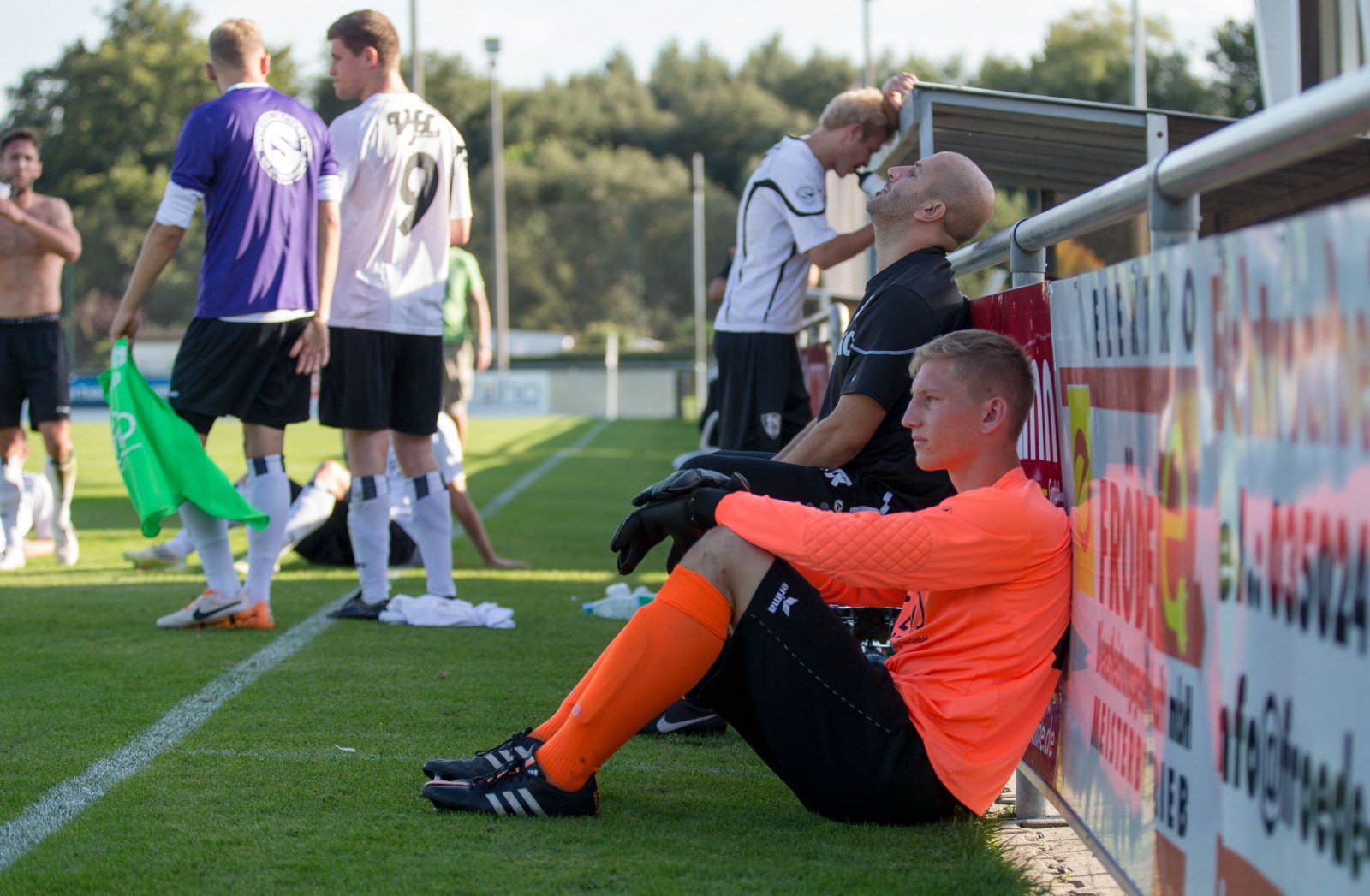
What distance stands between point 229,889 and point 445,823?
1.71ft

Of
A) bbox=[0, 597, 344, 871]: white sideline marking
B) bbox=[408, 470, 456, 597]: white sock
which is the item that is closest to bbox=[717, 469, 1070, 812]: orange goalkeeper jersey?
bbox=[0, 597, 344, 871]: white sideline marking

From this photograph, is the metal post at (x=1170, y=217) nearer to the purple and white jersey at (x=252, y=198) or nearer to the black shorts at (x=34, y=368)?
the purple and white jersey at (x=252, y=198)

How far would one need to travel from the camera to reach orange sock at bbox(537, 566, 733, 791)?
2.60 metres

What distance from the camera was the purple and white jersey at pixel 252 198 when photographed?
5.01m

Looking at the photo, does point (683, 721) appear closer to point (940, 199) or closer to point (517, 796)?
point (517, 796)

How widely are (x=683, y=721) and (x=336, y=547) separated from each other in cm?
384

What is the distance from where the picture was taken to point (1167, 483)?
1919 mm

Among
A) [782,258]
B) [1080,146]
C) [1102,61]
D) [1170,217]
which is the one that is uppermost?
[1102,61]

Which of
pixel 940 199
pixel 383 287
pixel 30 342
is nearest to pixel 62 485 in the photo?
pixel 30 342

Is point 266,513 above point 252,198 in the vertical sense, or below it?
below

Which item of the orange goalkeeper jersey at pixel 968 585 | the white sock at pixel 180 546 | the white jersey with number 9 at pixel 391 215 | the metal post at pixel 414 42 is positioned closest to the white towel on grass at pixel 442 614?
the white jersey with number 9 at pixel 391 215

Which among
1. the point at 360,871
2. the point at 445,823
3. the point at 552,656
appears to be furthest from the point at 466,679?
the point at 360,871

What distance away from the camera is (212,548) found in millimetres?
5121

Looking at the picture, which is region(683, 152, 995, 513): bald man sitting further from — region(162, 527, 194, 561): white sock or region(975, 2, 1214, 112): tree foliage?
region(975, 2, 1214, 112): tree foliage
